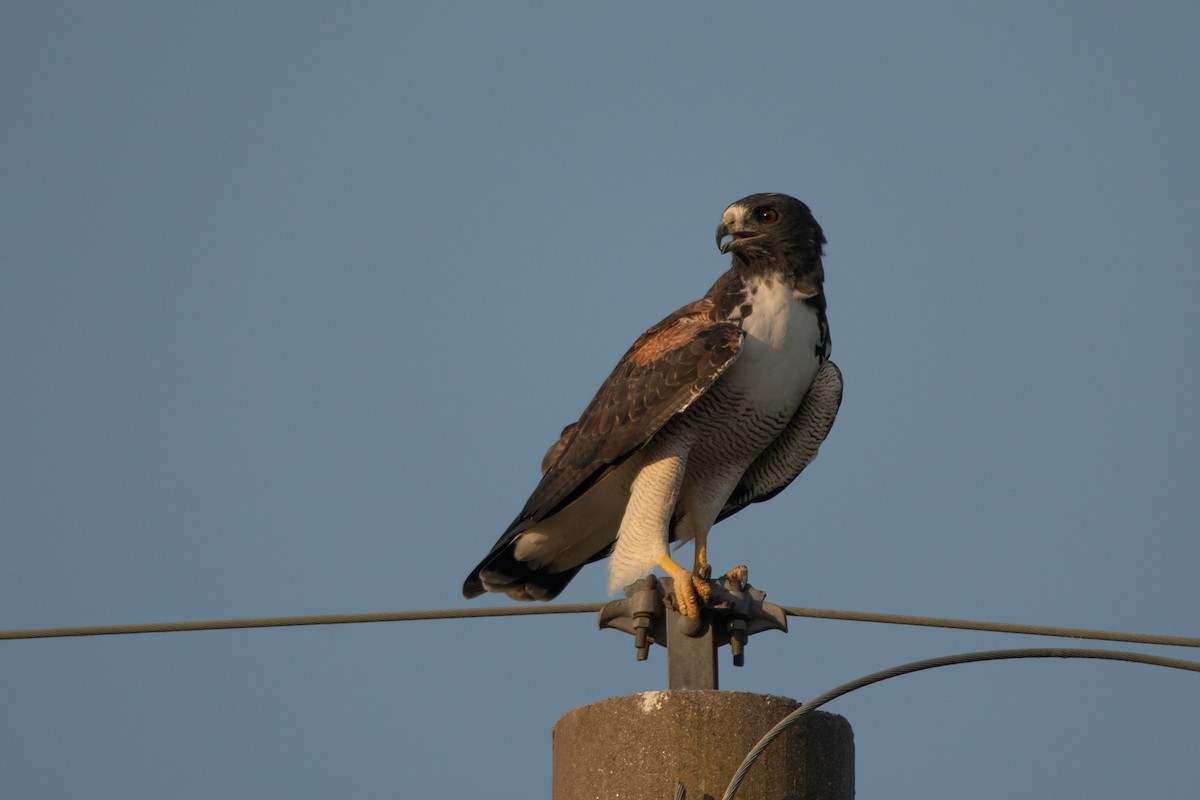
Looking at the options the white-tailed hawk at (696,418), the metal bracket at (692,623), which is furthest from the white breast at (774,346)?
the metal bracket at (692,623)

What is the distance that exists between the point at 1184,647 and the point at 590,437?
3382 millimetres

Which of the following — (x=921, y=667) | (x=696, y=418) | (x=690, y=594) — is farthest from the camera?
(x=696, y=418)

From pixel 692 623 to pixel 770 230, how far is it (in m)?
3.00

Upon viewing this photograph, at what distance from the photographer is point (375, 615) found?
5.57 m

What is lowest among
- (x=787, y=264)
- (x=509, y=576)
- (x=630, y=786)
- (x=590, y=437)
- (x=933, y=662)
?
(x=630, y=786)

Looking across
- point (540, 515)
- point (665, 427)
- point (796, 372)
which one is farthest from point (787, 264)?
point (540, 515)

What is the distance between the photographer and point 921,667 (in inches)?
180

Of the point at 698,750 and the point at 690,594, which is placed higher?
the point at 690,594

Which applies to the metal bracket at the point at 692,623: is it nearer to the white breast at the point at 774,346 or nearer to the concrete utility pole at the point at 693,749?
the concrete utility pole at the point at 693,749

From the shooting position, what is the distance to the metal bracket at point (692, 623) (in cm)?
530

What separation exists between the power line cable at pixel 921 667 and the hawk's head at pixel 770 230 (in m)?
3.44

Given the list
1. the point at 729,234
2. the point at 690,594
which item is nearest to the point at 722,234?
the point at 729,234

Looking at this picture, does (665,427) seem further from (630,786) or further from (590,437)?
(630,786)

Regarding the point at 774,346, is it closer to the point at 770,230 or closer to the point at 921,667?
the point at 770,230
